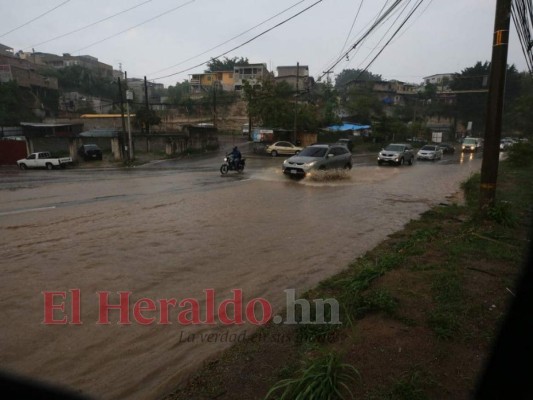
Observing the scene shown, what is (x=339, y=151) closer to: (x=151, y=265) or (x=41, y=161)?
(x=151, y=265)

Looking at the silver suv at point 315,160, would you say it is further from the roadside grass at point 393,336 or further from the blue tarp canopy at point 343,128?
the blue tarp canopy at point 343,128

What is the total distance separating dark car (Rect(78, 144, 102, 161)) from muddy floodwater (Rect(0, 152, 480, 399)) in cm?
1987

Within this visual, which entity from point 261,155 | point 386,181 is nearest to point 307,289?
point 386,181

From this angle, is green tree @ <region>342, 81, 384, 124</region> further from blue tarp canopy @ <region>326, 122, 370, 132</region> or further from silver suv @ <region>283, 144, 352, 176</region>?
silver suv @ <region>283, 144, 352, 176</region>

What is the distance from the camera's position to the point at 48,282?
5.50 metres

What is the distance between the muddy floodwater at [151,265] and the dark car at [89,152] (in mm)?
19873

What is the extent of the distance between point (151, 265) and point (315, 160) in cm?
1292

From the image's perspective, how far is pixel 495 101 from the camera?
25.2 feet

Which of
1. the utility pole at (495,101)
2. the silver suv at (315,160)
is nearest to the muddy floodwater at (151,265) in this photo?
the utility pole at (495,101)

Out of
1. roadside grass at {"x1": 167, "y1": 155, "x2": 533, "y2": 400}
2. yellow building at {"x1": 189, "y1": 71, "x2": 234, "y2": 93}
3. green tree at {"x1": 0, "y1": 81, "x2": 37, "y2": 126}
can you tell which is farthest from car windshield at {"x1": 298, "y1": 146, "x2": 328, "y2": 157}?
yellow building at {"x1": 189, "y1": 71, "x2": 234, "y2": 93}

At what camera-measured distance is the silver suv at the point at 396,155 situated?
86.8ft

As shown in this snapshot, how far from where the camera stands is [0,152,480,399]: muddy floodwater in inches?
146

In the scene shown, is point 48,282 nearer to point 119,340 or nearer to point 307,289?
point 119,340

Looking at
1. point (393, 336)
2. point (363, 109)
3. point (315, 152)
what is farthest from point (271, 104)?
point (393, 336)
